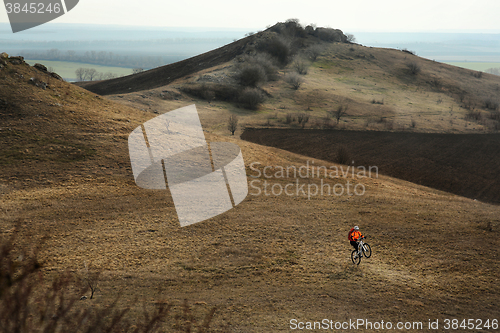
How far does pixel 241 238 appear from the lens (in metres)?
13.8

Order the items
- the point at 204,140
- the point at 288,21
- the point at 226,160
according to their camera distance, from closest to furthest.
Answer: the point at 226,160 → the point at 204,140 → the point at 288,21

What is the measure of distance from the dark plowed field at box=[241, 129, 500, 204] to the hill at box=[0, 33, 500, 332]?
484 centimetres

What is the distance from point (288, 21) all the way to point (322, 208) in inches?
3613

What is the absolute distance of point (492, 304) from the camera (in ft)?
32.6

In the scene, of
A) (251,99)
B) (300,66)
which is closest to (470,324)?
(251,99)

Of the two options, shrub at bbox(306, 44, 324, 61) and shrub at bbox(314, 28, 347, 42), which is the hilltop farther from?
shrub at bbox(314, 28, 347, 42)

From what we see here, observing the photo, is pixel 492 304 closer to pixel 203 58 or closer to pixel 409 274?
pixel 409 274

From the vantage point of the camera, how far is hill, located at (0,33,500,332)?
977cm

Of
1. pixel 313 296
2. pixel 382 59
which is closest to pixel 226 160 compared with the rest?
pixel 313 296
